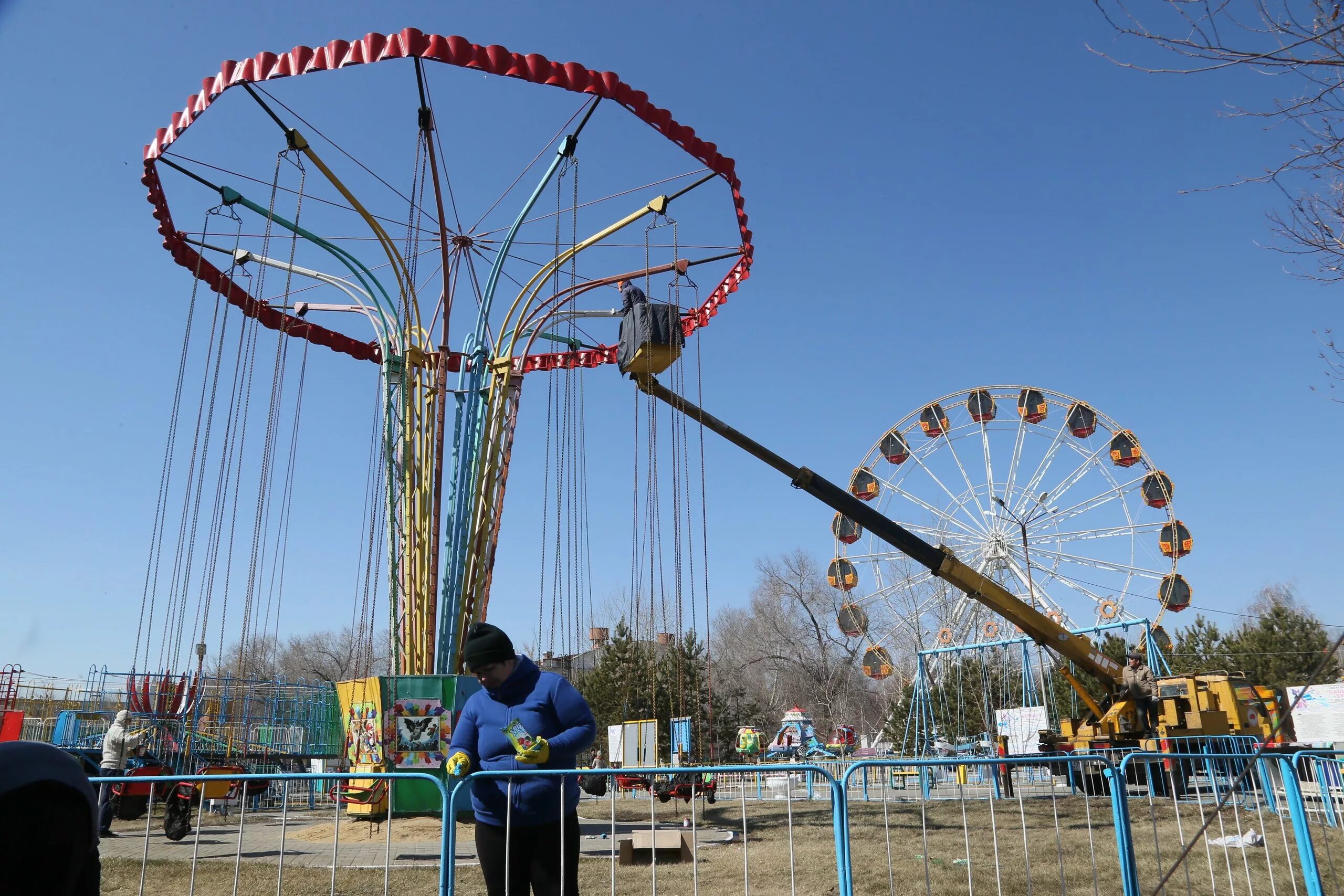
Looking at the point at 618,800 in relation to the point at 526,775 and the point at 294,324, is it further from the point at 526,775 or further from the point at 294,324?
the point at 526,775

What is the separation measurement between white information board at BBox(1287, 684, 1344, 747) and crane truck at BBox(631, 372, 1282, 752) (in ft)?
20.5

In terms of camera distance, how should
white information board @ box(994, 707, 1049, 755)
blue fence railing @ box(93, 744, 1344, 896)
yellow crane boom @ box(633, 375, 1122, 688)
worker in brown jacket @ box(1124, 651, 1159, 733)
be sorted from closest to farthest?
blue fence railing @ box(93, 744, 1344, 896) → yellow crane boom @ box(633, 375, 1122, 688) → worker in brown jacket @ box(1124, 651, 1159, 733) → white information board @ box(994, 707, 1049, 755)

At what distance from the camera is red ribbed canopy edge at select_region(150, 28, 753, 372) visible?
1033cm

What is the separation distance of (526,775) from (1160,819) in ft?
31.4

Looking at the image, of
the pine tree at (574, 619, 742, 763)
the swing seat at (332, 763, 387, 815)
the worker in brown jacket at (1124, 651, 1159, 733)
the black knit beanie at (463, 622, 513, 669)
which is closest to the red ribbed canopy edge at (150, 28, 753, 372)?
the swing seat at (332, 763, 387, 815)

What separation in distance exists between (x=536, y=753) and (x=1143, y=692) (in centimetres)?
1534

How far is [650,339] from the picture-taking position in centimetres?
1133

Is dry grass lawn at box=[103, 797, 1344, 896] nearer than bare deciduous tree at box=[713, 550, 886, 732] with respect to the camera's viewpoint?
Yes

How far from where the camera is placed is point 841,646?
5338cm

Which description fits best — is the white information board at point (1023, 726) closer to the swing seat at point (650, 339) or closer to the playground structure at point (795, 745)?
the playground structure at point (795, 745)

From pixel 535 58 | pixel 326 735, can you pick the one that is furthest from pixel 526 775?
pixel 326 735

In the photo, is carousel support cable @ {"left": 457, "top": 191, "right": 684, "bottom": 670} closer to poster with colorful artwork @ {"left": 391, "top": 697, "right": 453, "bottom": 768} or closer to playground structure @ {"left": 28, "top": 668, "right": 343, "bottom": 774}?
poster with colorful artwork @ {"left": 391, "top": 697, "right": 453, "bottom": 768}

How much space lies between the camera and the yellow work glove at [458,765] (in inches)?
166

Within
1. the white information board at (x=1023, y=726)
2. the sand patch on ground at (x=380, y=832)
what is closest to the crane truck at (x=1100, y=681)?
the white information board at (x=1023, y=726)
